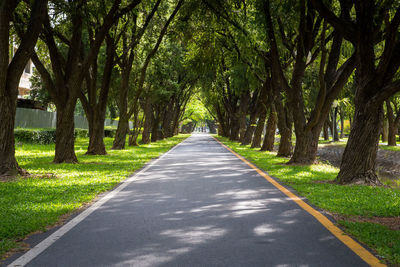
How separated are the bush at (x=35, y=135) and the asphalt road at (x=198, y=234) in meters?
18.7

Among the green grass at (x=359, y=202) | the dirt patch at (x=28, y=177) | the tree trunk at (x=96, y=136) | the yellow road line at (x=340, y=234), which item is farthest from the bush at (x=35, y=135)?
the yellow road line at (x=340, y=234)

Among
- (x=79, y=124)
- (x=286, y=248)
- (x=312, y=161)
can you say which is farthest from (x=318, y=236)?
(x=79, y=124)

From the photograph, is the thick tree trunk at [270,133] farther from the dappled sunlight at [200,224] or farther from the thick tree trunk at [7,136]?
the thick tree trunk at [7,136]

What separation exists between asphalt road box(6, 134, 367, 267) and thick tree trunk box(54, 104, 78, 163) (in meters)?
6.67

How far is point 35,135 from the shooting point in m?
26.6

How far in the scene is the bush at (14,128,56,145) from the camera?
83.3 ft

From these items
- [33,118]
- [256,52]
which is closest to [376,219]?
[256,52]

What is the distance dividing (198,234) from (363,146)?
6.31m

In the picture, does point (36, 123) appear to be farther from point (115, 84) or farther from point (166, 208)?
point (166, 208)

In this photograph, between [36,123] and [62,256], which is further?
[36,123]

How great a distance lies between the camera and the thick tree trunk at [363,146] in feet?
33.5

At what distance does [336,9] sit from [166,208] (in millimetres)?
10833

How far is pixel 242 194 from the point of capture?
879 cm

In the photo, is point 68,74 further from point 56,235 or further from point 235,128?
point 235,128
